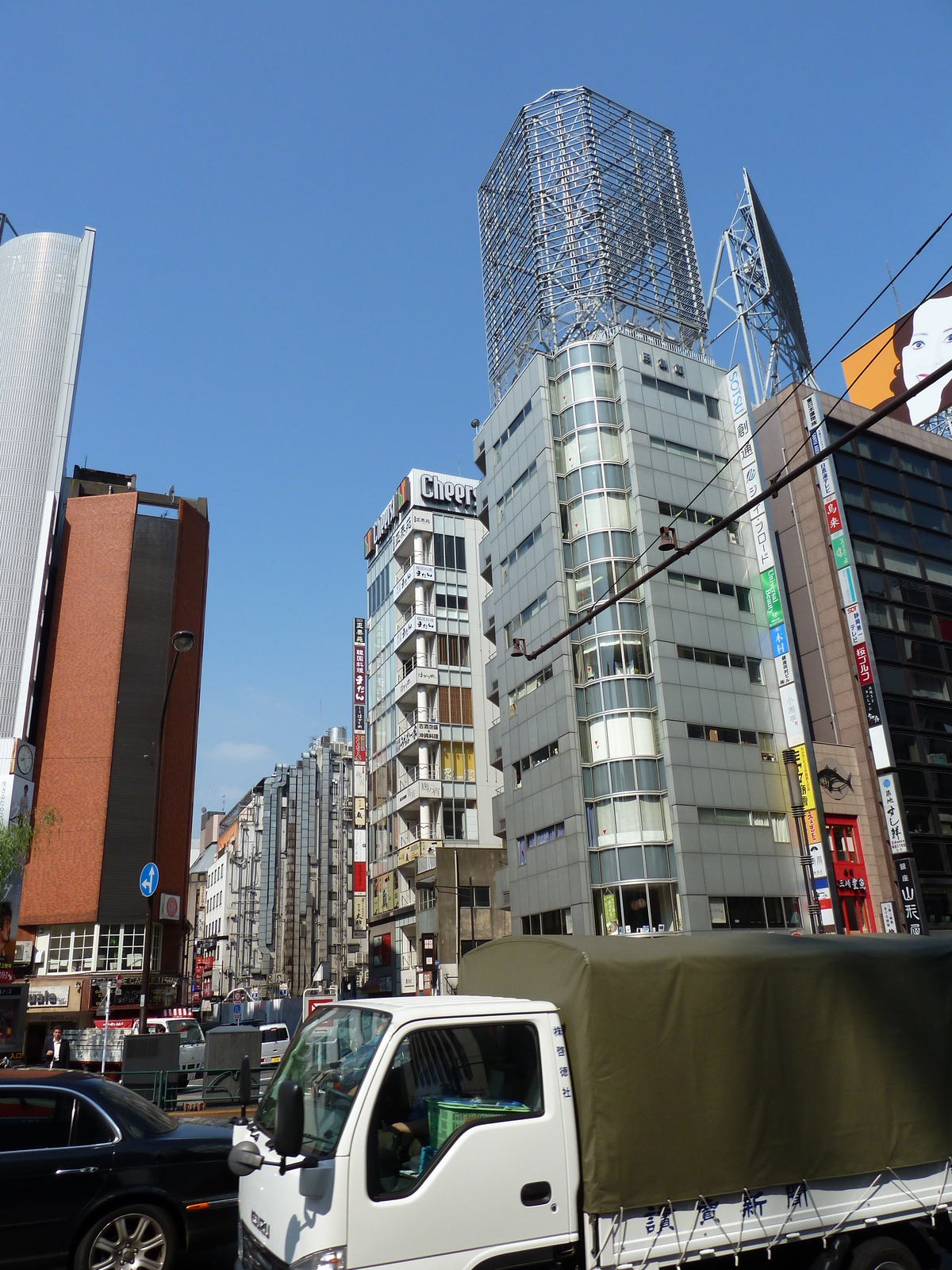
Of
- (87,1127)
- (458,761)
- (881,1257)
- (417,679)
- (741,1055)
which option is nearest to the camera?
(741,1055)

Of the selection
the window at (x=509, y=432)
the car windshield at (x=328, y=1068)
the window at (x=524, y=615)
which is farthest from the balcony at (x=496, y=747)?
the car windshield at (x=328, y=1068)

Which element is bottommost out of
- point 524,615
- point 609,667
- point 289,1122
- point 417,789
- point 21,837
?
point 289,1122

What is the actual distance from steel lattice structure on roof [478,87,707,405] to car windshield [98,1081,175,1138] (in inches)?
1767

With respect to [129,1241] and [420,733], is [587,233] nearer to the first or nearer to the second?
[420,733]

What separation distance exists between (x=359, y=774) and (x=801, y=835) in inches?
1329

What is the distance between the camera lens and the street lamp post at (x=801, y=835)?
1593 inches

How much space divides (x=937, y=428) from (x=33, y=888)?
2812 inches

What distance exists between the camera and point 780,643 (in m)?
44.0

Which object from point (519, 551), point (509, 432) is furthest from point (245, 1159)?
point (509, 432)

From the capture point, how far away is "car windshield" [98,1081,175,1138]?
8090mm

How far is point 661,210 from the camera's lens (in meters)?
52.0

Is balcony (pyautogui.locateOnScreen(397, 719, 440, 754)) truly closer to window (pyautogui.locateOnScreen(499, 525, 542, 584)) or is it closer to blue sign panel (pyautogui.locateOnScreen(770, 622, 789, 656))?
window (pyautogui.locateOnScreen(499, 525, 542, 584))

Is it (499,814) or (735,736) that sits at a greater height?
(735,736)

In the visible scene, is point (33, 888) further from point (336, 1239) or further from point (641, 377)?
point (336, 1239)
